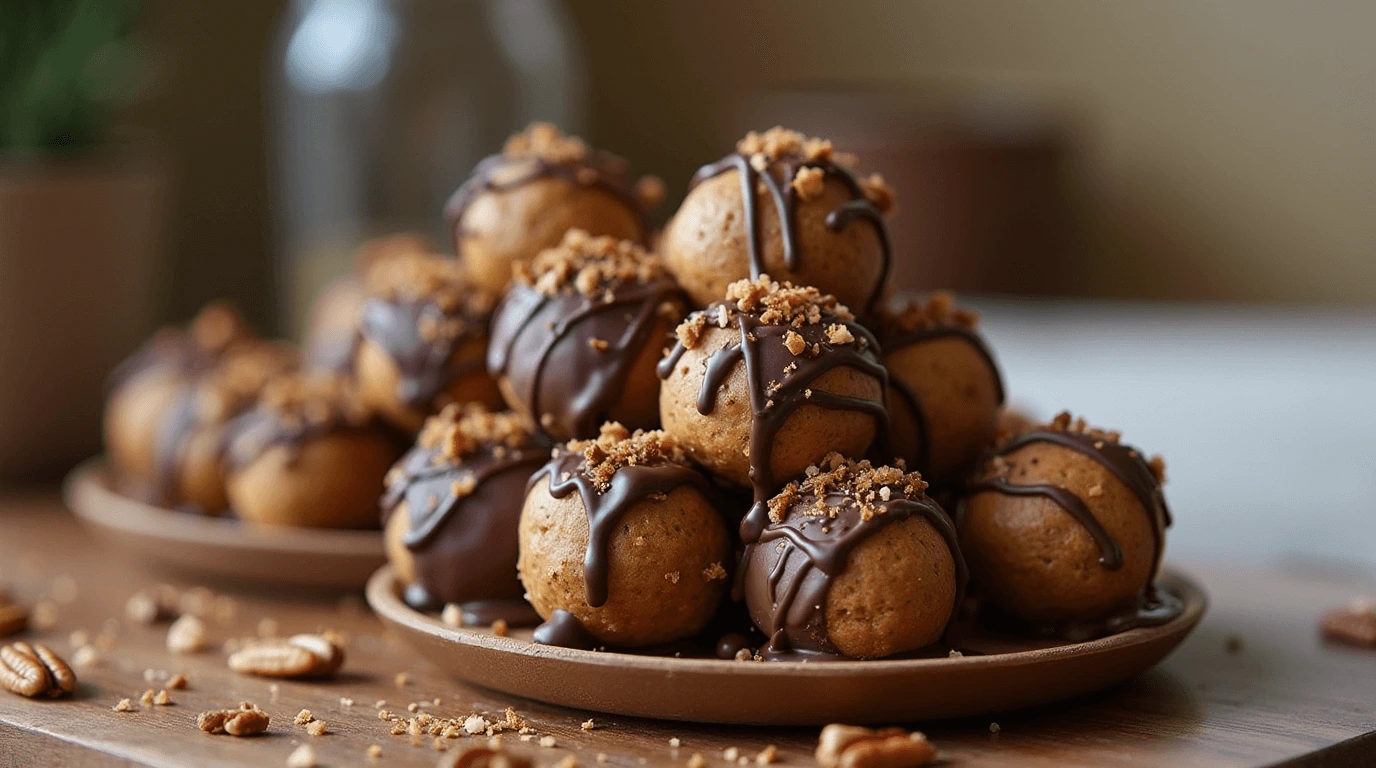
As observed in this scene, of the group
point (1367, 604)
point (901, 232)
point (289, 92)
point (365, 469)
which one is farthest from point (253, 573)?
point (901, 232)

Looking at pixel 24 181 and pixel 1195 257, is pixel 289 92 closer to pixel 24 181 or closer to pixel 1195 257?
pixel 24 181

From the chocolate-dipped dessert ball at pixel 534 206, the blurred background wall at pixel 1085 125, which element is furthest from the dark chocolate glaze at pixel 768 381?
the blurred background wall at pixel 1085 125

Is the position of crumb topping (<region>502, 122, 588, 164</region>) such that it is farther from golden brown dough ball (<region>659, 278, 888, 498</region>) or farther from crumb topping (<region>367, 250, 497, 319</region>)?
golden brown dough ball (<region>659, 278, 888, 498</region>)

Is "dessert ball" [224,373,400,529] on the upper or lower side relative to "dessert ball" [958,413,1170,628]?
lower

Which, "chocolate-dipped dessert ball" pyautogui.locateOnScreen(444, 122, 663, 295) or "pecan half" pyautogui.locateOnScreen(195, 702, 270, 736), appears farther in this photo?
"chocolate-dipped dessert ball" pyautogui.locateOnScreen(444, 122, 663, 295)

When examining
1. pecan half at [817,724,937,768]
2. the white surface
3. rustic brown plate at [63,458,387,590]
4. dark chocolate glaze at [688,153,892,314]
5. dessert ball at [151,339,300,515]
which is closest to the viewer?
pecan half at [817,724,937,768]

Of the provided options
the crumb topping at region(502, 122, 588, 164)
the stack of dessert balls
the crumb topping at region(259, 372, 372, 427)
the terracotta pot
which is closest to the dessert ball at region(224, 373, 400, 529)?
the crumb topping at region(259, 372, 372, 427)

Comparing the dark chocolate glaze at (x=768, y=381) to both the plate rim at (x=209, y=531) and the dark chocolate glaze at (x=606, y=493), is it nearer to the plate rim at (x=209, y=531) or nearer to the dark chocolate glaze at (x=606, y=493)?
the dark chocolate glaze at (x=606, y=493)
